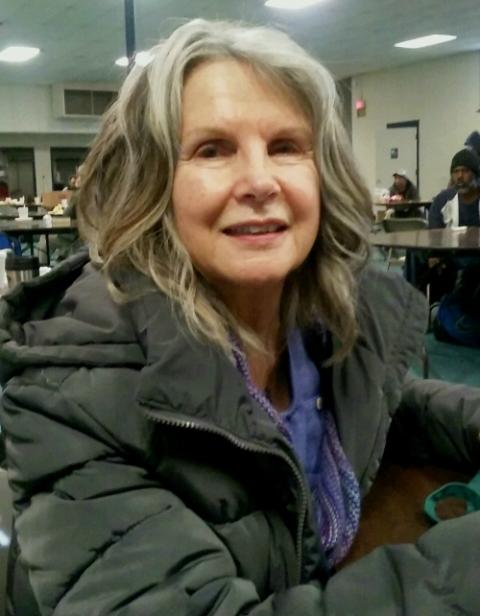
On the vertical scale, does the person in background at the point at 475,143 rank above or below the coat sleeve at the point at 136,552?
above

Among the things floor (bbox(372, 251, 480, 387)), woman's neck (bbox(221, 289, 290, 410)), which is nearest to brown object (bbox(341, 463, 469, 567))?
woman's neck (bbox(221, 289, 290, 410))

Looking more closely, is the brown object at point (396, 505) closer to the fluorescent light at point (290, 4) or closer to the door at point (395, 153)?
the fluorescent light at point (290, 4)

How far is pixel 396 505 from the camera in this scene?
1.05 metres

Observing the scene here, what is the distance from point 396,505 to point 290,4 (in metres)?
7.63

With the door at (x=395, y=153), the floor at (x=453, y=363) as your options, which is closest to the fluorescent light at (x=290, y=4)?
the floor at (x=453, y=363)

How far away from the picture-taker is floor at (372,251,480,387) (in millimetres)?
4064

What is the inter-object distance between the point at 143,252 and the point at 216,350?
19 centimetres

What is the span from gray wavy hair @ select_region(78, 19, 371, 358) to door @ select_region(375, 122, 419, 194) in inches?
459

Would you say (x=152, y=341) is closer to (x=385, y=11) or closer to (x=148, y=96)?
(x=148, y=96)

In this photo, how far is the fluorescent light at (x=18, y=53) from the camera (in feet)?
32.7

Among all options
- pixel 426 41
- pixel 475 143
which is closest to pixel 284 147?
pixel 475 143

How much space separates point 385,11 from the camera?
8266 mm

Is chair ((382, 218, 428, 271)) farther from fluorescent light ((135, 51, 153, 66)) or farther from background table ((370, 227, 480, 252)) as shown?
fluorescent light ((135, 51, 153, 66))

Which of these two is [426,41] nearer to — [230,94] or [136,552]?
[230,94]
